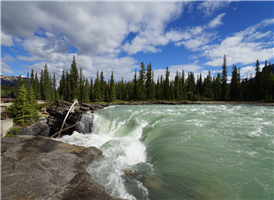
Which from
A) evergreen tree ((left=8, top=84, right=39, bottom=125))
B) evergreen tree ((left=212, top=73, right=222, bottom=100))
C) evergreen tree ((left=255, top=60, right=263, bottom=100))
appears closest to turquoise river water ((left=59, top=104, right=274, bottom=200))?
evergreen tree ((left=8, top=84, right=39, bottom=125))

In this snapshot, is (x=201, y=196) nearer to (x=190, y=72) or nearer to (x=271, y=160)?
(x=271, y=160)

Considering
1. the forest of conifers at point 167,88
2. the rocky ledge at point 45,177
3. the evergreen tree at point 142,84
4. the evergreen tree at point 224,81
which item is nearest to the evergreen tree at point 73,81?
the forest of conifers at point 167,88

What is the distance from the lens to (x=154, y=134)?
10.7m

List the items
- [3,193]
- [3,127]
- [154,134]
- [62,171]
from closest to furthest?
1. [3,193]
2. [62,171]
3. [154,134]
4. [3,127]

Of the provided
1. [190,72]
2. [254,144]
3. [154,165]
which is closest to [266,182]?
[254,144]

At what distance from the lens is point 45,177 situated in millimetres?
4781

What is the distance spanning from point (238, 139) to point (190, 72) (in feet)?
286

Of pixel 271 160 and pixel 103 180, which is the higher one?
pixel 271 160

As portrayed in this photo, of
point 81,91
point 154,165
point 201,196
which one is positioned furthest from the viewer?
point 81,91

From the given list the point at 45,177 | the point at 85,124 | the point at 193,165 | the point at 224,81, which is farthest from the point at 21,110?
the point at 224,81

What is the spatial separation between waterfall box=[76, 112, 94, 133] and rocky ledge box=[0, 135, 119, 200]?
8.17 metres

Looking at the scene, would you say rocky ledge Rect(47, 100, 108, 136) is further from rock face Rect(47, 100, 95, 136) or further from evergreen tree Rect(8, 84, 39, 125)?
evergreen tree Rect(8, 84, 39, 125)

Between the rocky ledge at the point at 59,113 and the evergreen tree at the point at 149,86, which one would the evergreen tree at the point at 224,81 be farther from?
the rocky ledge at the point at 59,113

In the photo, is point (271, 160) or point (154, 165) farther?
point (154, 165)
